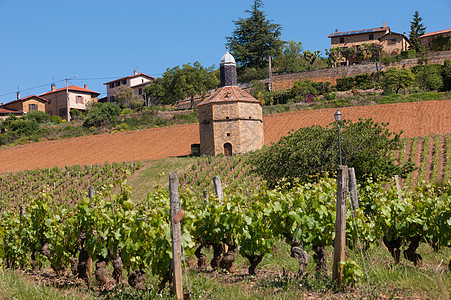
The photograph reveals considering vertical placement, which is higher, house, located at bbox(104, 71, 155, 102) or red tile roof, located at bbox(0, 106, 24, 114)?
house, located at bbox(104, 71, 155, 102)

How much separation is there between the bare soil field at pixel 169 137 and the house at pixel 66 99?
74.1ft

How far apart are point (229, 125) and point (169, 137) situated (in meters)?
12.9

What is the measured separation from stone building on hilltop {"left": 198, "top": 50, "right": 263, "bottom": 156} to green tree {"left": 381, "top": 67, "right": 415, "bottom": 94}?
2079 centimetres

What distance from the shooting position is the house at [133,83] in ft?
248

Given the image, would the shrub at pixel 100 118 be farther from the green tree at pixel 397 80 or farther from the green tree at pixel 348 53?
the green tree at pixel 397 80

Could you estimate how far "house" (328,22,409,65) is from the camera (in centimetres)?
6431

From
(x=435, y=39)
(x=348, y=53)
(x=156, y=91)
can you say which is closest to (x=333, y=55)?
(x=348, y=53)

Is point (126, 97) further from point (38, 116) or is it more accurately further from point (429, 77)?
point (429, 77)

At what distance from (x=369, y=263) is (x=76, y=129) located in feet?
170

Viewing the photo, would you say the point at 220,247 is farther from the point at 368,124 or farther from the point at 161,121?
the point at 161,121

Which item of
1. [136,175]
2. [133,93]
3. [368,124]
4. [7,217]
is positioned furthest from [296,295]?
[133,93]

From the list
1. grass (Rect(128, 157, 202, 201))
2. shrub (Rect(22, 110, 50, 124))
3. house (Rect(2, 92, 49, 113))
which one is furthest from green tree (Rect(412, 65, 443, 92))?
house (Rect(2, 92, 49, 113))

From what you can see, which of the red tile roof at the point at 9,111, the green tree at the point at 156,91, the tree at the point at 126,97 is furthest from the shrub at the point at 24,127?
the green tree at the point at 156,91

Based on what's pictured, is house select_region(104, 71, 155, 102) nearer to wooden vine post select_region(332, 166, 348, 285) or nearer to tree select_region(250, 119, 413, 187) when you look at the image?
tree select_region(250, 119, 413, 187)
